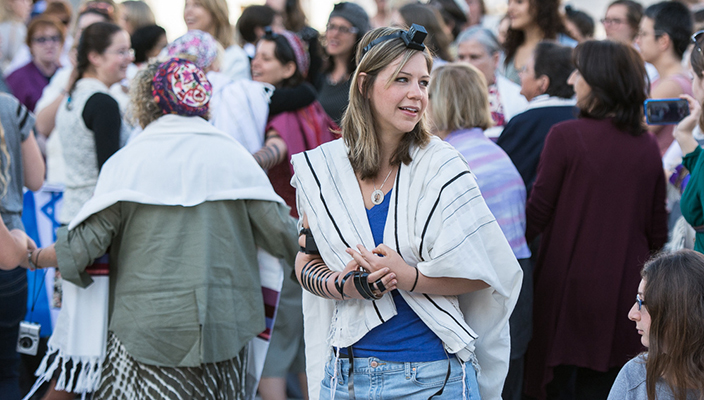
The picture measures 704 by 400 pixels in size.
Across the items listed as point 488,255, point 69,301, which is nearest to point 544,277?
point 488,255

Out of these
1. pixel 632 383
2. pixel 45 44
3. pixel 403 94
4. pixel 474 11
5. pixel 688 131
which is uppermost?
pixel 474 11

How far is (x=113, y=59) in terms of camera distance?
4.47 meters

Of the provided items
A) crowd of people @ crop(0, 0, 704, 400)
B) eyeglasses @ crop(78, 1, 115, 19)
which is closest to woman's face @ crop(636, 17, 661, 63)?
crowd of people @ crop(0, 0, 704, 400)

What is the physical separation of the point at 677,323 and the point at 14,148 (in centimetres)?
308

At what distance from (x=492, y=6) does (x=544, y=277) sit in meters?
9.13

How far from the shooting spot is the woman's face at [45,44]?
657 cm

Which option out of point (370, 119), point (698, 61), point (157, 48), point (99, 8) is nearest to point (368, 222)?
point (370, 119)

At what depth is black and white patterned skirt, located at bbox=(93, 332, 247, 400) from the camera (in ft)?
10.2

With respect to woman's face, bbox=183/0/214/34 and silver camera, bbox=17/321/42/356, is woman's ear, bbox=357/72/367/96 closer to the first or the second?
silver camera, bbox=17/321/42/356

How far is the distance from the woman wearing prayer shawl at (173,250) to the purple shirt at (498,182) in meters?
0.94

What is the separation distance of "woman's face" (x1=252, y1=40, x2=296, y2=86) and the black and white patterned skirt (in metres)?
2.04

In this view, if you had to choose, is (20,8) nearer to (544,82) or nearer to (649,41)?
(544,82)

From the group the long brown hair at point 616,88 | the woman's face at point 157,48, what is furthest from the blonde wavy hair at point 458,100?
the woman's face at point 157,48

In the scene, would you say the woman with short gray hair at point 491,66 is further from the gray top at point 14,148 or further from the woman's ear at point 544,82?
the gray top at point 14,148
